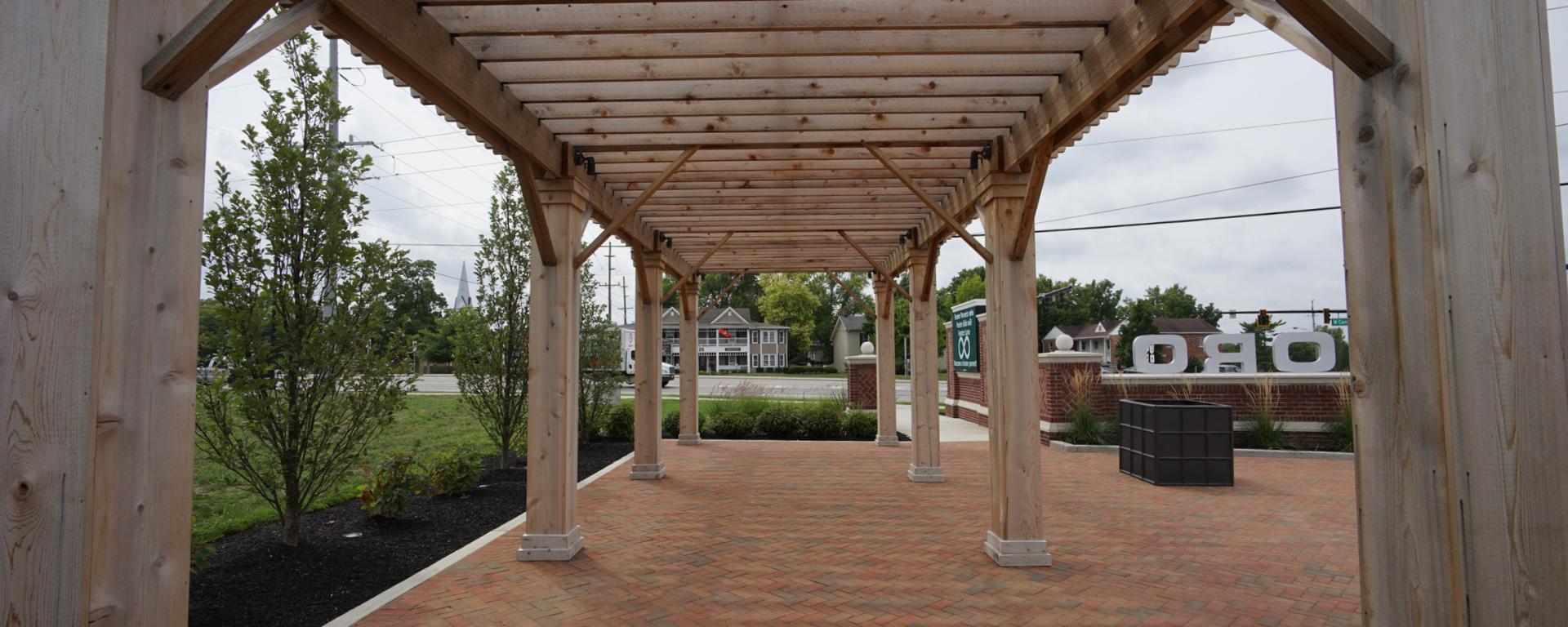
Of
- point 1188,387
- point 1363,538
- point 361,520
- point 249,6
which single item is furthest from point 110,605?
point 1188,387

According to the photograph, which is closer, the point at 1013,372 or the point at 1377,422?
the point at 1377,422

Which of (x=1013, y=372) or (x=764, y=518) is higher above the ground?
(x=1013, y=372)

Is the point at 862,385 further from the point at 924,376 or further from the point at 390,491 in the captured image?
the point at 390,491

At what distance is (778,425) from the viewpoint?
542 inches

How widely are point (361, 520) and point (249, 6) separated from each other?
5.63 metres

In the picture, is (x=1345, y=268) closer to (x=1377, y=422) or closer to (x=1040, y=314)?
(x=1377, y=422)

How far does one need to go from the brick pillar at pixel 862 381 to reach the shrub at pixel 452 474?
11.1m

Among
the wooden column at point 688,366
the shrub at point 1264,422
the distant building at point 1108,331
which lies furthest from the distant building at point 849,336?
the shrub at point 1264,422

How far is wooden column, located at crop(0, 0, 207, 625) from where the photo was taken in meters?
1.73

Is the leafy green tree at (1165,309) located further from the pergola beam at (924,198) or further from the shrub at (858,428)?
the pergola beam at (924,198)

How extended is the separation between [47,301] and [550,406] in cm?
384

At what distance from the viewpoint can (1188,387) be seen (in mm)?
11805

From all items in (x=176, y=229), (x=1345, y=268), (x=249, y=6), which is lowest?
(x=1345, y=268)

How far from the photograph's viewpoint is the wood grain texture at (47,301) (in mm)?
1715
